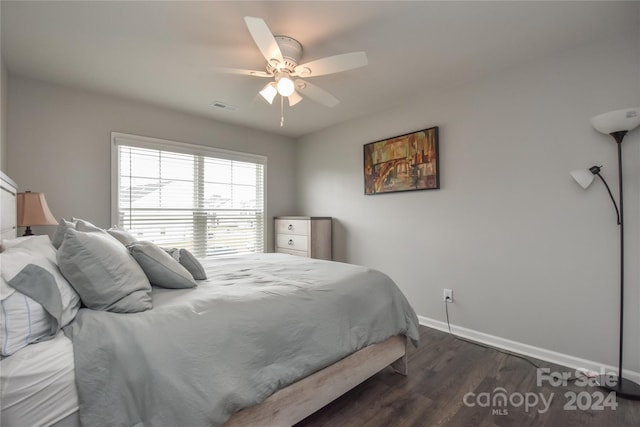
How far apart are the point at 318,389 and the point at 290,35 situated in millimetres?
2235

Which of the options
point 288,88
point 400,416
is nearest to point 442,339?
point 400,416

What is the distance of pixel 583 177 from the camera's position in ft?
6.72

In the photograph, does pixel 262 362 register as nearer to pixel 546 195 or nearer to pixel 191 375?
pixel 191 375

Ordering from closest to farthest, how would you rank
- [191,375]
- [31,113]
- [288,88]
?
[191,375] < [288,88] < [31,113]

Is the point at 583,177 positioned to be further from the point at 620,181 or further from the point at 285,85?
the point at 285,85

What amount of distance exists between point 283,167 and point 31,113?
112 inches

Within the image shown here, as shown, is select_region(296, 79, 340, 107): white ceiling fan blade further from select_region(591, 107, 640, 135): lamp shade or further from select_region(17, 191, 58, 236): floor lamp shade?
select_region(17, 191, 58, 236): floor lamp shade

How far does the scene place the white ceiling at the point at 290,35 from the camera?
5.77 feet

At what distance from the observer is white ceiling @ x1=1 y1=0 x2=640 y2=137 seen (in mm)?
1760

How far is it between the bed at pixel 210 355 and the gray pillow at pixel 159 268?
0.05 m

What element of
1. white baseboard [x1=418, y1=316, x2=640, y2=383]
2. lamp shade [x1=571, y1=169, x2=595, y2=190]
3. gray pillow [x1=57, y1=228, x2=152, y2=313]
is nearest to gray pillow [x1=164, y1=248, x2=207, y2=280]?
gray pillow [x1=57, y1=228, x2=152, y2=313]

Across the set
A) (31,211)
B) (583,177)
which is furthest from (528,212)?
(31,211)

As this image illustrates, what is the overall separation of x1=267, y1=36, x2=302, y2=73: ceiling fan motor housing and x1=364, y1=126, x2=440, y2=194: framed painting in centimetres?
160

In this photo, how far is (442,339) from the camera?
105 inches
